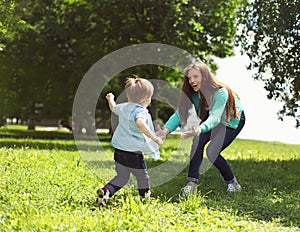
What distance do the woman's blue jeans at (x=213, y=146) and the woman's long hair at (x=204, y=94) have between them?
0.29 meters

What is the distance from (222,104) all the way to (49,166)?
3735 mm

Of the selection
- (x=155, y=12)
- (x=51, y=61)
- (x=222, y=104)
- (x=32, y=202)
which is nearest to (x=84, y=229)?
(x=32, y=202)

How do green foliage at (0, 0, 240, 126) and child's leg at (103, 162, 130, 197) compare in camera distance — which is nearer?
child's leg at (103, 162, 130, 197)

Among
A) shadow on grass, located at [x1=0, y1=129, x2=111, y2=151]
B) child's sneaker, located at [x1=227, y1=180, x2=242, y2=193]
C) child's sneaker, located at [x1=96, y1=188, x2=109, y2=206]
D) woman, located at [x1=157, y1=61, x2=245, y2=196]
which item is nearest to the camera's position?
child's sneaker, located at [x1=96, y1=188, x2=109, y2=206]

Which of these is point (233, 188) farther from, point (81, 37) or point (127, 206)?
point (81, 37)

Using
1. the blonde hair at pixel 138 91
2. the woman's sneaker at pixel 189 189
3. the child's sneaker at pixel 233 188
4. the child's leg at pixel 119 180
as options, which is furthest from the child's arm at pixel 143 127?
the child's sneaker at pixel 233 188

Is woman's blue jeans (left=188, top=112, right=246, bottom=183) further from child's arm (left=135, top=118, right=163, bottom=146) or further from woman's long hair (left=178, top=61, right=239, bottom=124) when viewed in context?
→ child's arm (left=135, top=118, right=163, bottom=146)

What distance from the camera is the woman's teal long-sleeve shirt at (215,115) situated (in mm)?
7195

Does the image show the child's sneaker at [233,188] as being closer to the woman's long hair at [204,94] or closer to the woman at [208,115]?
the woman at [208,115]

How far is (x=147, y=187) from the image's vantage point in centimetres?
666

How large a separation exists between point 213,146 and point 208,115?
0.50 metres

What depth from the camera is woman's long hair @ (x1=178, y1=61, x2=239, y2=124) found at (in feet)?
24.6

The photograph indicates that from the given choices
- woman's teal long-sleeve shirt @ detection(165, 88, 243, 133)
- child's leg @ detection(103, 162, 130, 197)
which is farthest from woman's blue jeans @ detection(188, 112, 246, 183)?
child's leg @ detection(103, 162, 130, 197)

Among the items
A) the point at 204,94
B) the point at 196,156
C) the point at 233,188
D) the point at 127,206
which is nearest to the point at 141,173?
the point at 127,206
